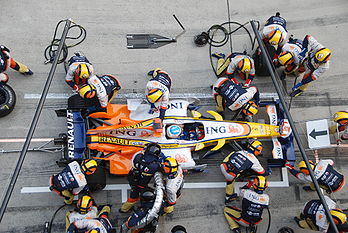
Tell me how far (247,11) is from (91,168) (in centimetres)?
658

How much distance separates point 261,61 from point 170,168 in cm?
418

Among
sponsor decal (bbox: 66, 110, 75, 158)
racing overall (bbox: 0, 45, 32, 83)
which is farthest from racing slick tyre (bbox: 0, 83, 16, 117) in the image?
sponsor decal (bbox: 66, 110, 75, 158)

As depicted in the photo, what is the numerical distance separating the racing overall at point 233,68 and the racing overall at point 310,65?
1316mm

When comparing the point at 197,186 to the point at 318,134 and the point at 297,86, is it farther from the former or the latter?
the point at 297,86

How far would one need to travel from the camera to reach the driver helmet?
782 cm

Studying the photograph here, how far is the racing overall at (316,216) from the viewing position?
7.38 m

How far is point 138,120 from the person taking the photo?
26.3 feet

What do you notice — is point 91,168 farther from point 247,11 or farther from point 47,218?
point 247,11

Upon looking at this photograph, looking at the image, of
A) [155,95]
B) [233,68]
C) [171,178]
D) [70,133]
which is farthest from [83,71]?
[233,68]

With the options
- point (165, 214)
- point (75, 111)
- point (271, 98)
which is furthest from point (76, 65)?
point (271, 98)

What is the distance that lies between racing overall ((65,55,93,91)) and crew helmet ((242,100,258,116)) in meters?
3.62

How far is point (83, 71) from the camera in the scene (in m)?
7.84

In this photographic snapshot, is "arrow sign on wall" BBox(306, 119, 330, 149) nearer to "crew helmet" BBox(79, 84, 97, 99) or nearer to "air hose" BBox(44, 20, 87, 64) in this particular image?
"crew helmet" BBox(79, 84, 97, 99)

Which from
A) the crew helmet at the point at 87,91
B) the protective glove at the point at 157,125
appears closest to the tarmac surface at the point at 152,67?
the crew helmet at the point at 87,91
